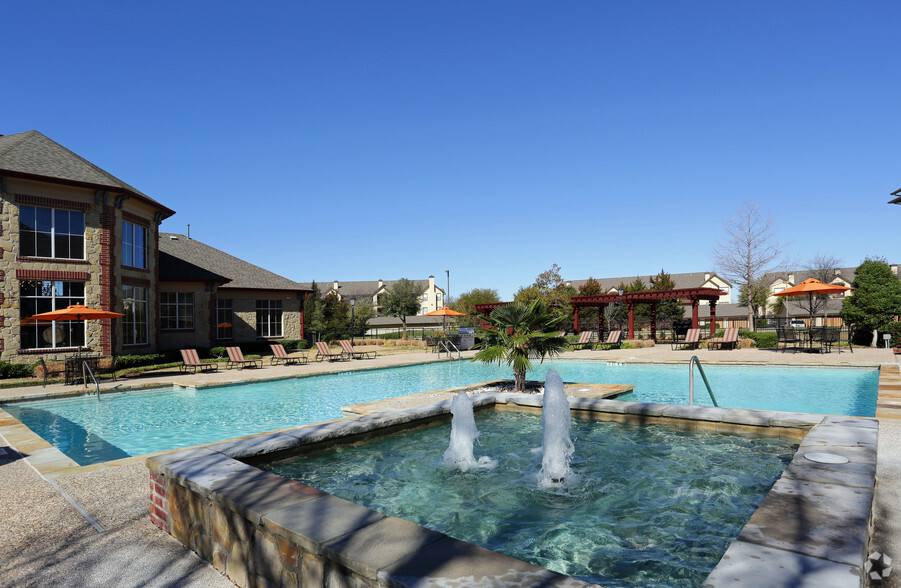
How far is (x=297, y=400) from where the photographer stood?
40.2 feet

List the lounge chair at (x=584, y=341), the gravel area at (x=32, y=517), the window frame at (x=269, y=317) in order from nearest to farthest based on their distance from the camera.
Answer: the gravel area at (x=32, y=517) → the lounge chair at (x=584, y=341) → the window frame at (x=269, y=317)

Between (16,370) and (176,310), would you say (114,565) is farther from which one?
(176,310)

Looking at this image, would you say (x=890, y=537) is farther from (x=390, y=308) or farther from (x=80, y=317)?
(x=390, y=308)

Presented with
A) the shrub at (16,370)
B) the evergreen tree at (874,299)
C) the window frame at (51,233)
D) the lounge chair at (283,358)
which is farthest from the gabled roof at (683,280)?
the shrub at (16,370)

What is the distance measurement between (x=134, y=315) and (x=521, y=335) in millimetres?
17108

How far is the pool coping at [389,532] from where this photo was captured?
2.18m

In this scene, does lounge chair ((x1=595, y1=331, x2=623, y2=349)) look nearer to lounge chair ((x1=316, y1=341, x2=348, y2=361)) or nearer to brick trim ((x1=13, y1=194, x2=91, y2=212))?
lounge chair ((x1=316, y1=341, x2=348, y2=361))

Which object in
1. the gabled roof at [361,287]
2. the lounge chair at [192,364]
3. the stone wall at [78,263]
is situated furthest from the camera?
the gabled roof at [361,287]

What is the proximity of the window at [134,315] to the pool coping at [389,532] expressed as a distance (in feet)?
59.6

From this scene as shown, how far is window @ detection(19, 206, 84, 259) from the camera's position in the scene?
1700cm

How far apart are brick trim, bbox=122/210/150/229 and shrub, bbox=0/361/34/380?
6.26m

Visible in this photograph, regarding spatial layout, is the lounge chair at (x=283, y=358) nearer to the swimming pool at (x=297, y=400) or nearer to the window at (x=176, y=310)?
the swimming pool at (x=297, y=400)

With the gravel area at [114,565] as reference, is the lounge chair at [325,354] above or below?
below

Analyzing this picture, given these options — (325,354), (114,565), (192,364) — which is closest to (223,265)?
(325,354)
